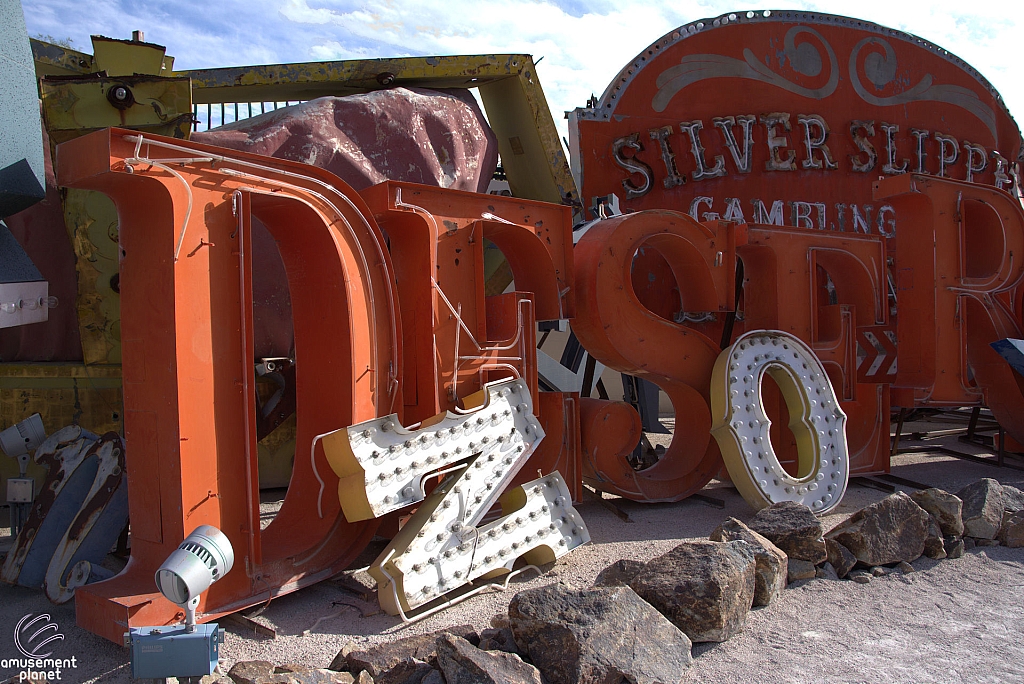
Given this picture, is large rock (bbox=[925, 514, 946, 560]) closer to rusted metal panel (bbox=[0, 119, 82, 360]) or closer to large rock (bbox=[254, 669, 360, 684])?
large rock (bbox=[254, 669, 360, 684])

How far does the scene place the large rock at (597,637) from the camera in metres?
3.32

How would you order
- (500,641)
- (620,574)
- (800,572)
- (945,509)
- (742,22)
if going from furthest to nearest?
(742,22)
(945,509)
(800,572)
(620,574)
(500,641)

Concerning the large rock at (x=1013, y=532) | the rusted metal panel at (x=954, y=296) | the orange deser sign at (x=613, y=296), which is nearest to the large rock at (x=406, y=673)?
the orange deser sign at (x=613, y=296)

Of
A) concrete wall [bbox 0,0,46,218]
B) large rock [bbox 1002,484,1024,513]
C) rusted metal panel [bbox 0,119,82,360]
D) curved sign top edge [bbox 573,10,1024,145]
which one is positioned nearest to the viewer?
concrete wall [bbox 0,0,46,218]

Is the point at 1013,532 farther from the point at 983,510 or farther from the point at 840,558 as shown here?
the point at 840,558

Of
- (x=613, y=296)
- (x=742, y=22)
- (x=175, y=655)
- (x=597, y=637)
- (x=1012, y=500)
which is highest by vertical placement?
(x=742, y=22)

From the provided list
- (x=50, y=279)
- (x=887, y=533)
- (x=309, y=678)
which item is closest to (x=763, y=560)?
(x=887, y=533)

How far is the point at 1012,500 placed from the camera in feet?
18.2

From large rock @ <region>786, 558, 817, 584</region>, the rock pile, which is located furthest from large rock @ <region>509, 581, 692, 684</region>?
large rock @ <region>786, 558, 817, 584</region>

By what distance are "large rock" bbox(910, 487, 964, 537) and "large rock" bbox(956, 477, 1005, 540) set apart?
0.09 m

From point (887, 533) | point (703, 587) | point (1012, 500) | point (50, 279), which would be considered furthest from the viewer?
point (50, 279)

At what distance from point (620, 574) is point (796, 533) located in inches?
50.2

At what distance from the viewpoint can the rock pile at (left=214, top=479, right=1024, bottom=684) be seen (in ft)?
10.6

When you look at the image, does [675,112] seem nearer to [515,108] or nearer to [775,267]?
[515,108]
